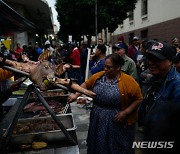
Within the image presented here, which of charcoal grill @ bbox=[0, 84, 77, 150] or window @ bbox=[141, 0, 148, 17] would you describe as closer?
charcoal grill @ bbox=[0, 84, 77, 150]

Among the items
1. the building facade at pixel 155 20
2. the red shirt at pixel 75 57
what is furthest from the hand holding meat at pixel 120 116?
the building facade at pixel 155 20

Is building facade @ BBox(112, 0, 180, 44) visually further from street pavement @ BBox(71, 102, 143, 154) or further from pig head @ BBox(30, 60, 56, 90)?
pig head @ BBox(30, 60, 56, 90)

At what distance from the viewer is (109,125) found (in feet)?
11.8

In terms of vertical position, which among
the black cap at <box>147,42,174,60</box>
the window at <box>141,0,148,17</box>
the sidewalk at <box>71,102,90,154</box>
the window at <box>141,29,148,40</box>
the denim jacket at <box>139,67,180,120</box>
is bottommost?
the sidewalk at <box>71,102,90,154</box>

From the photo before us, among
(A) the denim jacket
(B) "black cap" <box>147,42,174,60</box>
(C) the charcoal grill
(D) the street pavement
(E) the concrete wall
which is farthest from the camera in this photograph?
(E) the concrete wall

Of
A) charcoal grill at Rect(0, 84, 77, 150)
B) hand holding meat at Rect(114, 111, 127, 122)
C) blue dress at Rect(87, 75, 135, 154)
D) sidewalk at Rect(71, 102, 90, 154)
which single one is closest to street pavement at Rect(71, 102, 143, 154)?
sidewalk at Rect(71, 102, 90, 154)

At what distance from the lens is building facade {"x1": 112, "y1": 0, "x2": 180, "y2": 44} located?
59.0ft

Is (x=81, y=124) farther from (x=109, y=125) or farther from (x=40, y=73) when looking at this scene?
(x=40, y=73)

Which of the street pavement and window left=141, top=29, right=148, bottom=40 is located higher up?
window left=141, top=29, right=148, bottom=40

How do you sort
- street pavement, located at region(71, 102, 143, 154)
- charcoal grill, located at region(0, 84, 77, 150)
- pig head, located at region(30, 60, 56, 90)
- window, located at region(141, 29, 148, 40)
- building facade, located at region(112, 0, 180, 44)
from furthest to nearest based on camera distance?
window, located at region(141, 29, 148, 40) → building facade, located at region(112, 0, 180, 44) → street pavement, located at region(71, 102, 143, 154) → charcoal grill, located at region(0, 84, 77, 150) → pig head, located at region(30, 60, 56, 90)

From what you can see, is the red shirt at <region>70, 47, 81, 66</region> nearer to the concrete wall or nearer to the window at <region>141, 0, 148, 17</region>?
the concrete wall

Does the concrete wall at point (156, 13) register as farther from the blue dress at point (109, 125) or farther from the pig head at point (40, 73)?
the pig head at point (40, 73)

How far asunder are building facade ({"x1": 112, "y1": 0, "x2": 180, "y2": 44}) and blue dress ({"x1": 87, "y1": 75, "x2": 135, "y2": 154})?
48.2 feet

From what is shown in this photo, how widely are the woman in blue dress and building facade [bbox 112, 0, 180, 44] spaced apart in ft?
47.7
